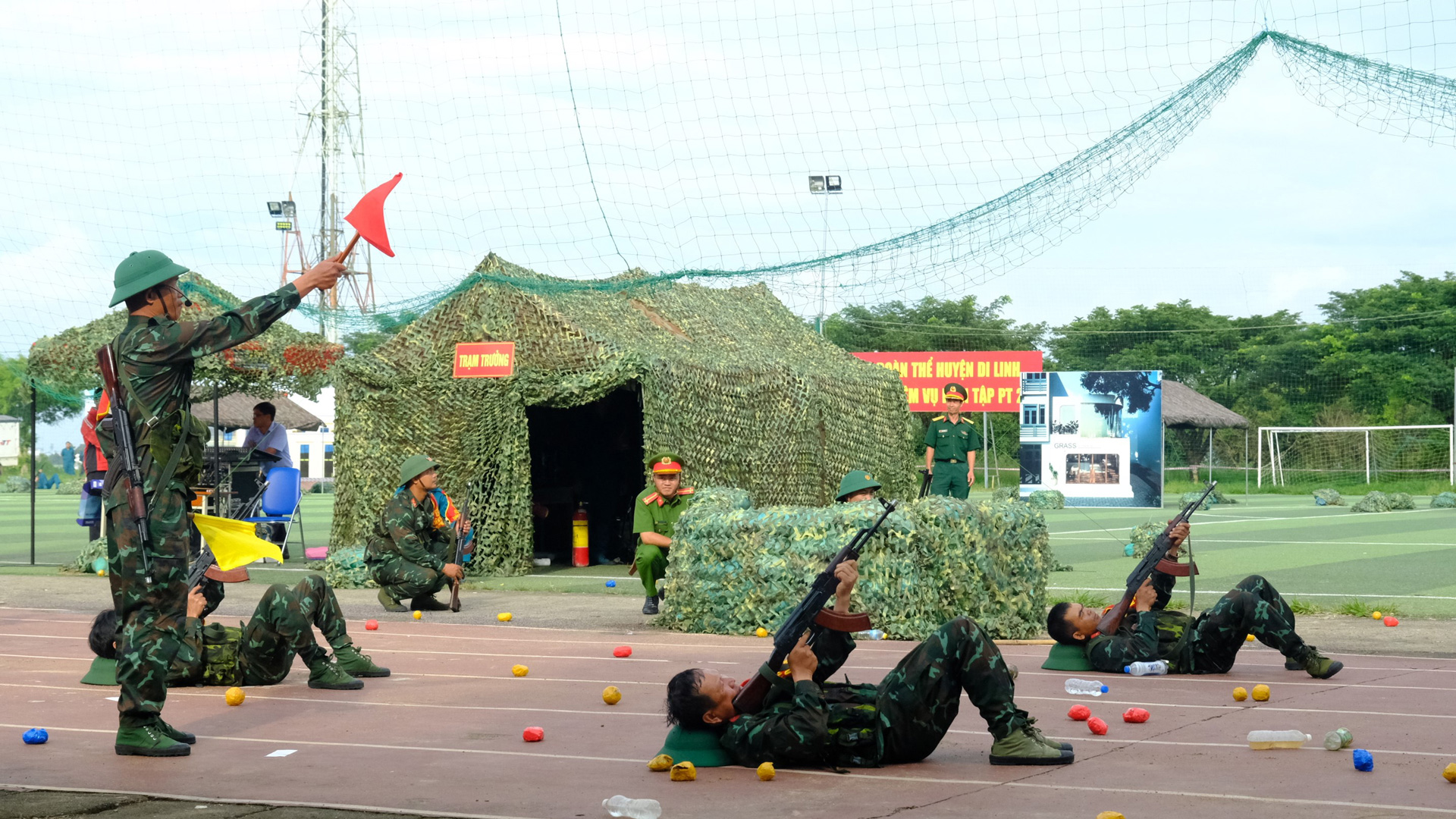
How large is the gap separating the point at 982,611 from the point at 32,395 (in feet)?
38.9

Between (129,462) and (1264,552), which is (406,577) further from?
(1264,552)

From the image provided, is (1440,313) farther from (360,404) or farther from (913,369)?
(360,404)

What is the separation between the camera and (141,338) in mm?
6570

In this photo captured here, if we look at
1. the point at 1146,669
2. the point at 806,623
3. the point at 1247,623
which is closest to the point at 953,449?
the point at 1146,669

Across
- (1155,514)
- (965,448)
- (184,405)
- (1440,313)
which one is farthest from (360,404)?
(1440,313)

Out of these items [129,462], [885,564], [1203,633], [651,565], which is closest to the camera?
[129,462]

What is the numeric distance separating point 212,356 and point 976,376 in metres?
26.0

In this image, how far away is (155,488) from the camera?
6.54 m

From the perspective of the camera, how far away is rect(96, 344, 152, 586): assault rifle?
6461 mm

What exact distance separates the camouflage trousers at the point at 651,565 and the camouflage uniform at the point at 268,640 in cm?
398

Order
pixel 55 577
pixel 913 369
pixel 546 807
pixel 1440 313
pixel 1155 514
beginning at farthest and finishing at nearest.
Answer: pixel 1440 313
pixel 913 369
pixel 1155 514
pixel 55 577
pixel 546 807

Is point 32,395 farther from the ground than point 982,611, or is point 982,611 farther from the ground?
point 32,395

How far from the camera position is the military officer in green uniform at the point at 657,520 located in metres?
12.5

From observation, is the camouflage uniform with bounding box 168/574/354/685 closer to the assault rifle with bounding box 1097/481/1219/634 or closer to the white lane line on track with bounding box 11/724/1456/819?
the white lane line on track with bounding box 11/724/1456/819
